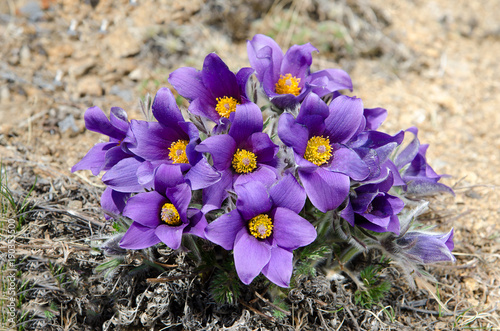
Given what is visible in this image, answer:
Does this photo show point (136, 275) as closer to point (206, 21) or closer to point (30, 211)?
point (30, 211)

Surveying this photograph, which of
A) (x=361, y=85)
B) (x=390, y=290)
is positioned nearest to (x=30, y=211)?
(x=390, y=290)

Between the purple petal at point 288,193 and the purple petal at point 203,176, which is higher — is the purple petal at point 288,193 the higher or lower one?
the lower one

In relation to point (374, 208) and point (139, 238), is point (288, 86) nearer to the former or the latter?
point (374, 208)

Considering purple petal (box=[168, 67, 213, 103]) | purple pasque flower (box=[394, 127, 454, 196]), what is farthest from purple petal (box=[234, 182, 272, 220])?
purple pasque flower (box=[394, 127, 454, 196])

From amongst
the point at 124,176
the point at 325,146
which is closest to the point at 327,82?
the point at 325,146


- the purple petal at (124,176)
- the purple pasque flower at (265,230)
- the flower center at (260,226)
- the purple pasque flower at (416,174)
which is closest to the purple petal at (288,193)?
the purple pasque flower at (265,230)

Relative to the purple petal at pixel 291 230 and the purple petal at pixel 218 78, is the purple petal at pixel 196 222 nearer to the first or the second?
the purple petal at pixel 291 230
